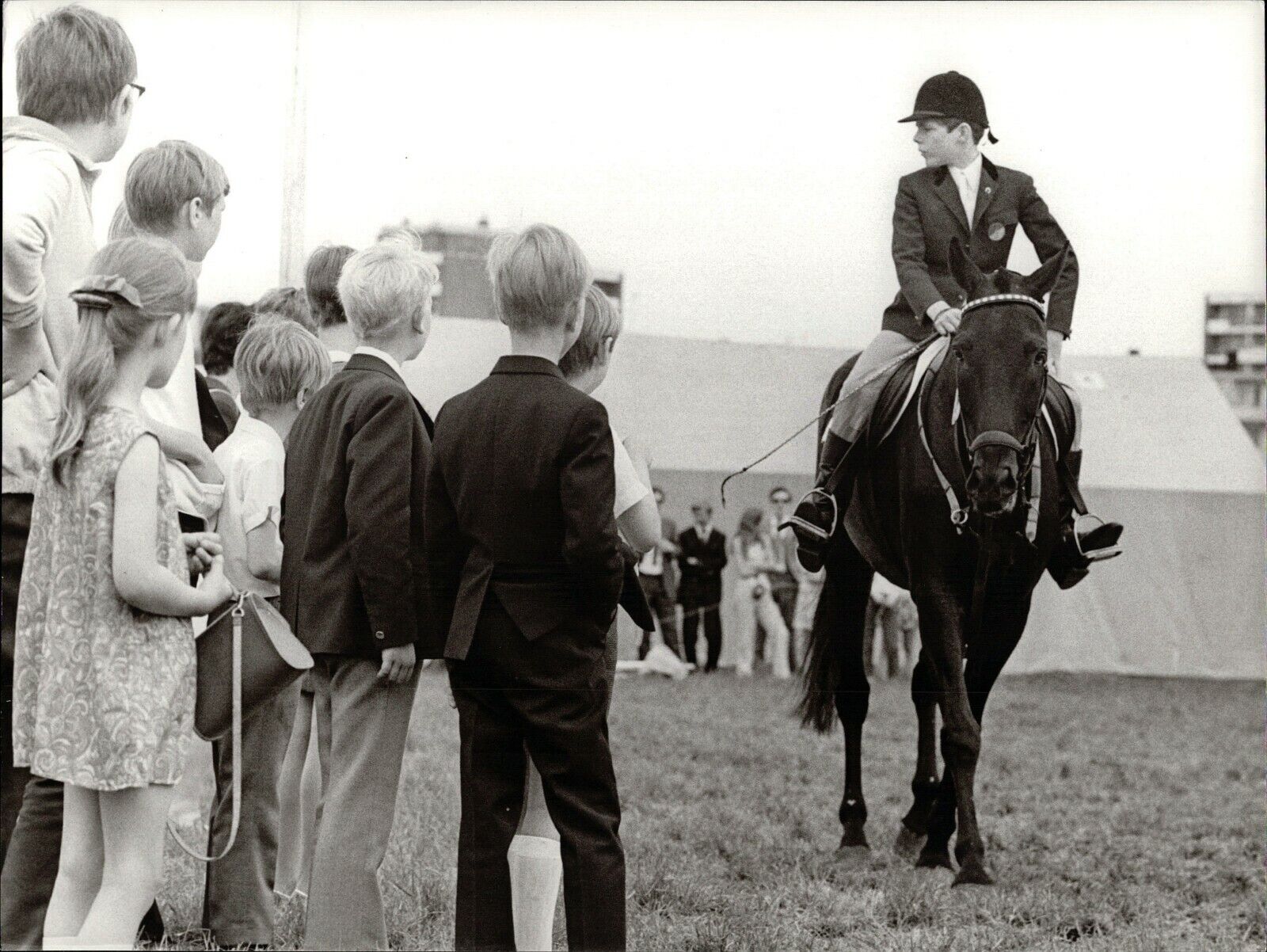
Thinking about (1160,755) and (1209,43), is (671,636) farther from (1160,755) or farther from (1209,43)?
(1209,43)

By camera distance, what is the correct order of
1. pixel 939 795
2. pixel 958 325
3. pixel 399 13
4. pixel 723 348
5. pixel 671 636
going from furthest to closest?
pixel 671 636
pixel 723 348
pixel 939 795
pixel 958 325
pixel 399 13

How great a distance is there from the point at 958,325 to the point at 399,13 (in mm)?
2221

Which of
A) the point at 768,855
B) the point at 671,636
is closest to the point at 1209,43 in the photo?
the point at 768,855

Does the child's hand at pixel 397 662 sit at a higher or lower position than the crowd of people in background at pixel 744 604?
higher

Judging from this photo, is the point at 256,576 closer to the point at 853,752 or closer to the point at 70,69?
the point at 70,69

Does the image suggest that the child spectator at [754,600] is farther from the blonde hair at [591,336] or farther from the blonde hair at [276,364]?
the blonde hair at [591,336]

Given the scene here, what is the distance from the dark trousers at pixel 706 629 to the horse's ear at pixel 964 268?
11009mm

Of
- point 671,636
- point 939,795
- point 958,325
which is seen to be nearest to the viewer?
point 958,325

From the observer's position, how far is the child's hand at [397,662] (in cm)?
384

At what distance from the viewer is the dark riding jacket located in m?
5.65

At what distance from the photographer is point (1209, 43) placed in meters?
5.00

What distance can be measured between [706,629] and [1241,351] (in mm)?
7431

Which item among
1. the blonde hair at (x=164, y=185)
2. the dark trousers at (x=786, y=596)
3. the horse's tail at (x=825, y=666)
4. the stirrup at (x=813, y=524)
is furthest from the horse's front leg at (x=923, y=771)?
the dark trousers at (x=786, y=596)

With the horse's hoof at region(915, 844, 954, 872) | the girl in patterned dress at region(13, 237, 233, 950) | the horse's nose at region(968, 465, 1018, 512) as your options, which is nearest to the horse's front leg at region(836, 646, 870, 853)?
the horse's hoof at region(915, 844, 954, 872)
